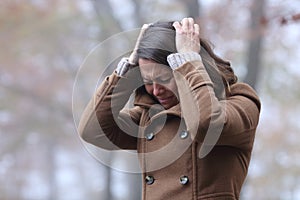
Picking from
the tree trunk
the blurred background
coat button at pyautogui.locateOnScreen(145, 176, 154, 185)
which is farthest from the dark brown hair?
the tree trunk

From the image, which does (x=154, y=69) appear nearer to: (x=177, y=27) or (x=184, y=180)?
(x=177, y=27)

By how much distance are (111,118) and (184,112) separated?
0.23 metres

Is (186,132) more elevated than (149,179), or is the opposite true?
(186,132)

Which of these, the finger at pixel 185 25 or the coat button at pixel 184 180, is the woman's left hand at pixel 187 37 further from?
the coat button at pixel 184 180

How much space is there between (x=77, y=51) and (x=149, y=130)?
558 centimetres

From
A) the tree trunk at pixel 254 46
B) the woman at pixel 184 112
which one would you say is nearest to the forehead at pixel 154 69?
the woman at pixel 184 112

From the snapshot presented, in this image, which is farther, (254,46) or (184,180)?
(254,46)

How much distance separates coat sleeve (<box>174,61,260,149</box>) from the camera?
127 cm

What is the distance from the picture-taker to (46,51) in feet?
23.7

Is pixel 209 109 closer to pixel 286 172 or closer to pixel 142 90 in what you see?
pixel 142 90

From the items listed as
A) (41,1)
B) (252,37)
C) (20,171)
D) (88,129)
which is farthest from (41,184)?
(88,129)

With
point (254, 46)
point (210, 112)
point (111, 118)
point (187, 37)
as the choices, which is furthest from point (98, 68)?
point (210, 112)

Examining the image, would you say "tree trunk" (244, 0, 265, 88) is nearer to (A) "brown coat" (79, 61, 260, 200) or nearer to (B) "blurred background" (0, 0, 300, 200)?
(B) "blurred background" (0, 0, 300, 200)

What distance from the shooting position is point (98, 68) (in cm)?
471
